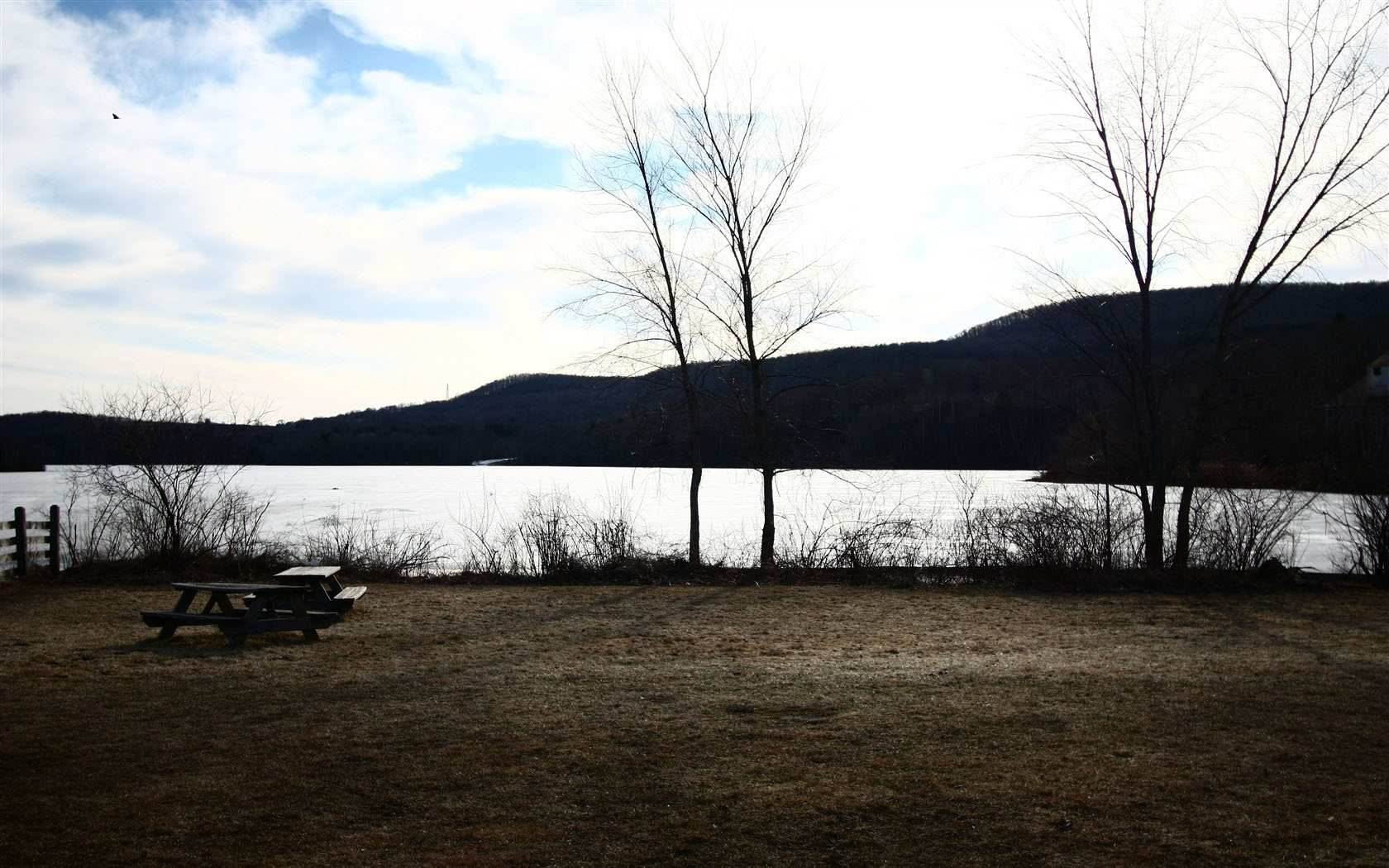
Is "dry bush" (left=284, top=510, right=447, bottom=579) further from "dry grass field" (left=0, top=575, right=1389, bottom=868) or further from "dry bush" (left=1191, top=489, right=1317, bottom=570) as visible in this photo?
"dry bush" (left=1191, top=489, right=1317, bottom=570)

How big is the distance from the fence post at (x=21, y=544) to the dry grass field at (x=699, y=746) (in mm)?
4999

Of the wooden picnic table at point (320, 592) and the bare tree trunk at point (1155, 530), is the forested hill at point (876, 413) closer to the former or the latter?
the bare tree trunk at point (1155, 530)

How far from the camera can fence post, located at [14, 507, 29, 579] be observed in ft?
46.0

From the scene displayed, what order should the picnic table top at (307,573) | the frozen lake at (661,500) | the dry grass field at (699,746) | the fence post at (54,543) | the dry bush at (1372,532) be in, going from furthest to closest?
the frozen lake at (661,500)
the fence post at (54,543)
the dry bush at (1372,532)
the picnic table top at (307,573)
the dry grass field at (699,746)

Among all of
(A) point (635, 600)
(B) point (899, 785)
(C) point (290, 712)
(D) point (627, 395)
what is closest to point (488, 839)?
(B) point (899, 785)

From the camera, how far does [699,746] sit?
550 centimetres

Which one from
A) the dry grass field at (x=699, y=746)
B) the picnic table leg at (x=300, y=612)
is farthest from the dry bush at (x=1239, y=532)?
the picnic table leg at (x=300, y=612)

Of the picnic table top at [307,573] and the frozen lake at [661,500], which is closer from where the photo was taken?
the picnic table top at [307,573]

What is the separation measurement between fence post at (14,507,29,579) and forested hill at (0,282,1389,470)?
1719mm

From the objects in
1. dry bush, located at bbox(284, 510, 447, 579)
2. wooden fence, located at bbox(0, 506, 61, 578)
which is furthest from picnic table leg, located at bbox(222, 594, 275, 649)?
wooden fence, located at bbox(0, 506, 61, 578)

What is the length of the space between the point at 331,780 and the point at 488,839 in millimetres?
1198

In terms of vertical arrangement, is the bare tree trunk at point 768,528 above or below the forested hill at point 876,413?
below

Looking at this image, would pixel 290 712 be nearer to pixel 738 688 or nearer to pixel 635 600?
pixel 738 688

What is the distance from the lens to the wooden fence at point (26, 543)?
45.9 ft
